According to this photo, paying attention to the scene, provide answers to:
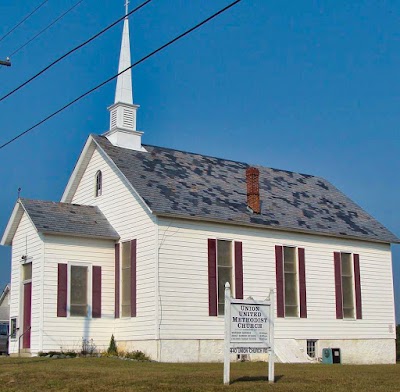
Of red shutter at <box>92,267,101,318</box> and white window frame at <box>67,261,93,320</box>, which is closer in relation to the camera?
white window frame at <box>67,261,93,320</box>

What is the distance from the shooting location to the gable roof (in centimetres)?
2866

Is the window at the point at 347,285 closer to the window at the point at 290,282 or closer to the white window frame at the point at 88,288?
the window at the point at 290,282

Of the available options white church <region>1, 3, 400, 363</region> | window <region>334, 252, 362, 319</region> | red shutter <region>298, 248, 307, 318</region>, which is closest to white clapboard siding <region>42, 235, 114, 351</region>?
white church <region>1, 3, 400, 363</region>

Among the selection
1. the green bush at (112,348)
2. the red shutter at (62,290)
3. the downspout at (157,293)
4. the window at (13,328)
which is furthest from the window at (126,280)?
the window at (13,328)

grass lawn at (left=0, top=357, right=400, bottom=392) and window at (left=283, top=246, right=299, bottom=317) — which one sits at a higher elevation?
window at (left=283, top=246, right=299, bottom=317)

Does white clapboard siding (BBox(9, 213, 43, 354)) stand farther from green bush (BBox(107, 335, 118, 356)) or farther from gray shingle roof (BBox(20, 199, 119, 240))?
green bush (BBox(107, 335, 118, 356))

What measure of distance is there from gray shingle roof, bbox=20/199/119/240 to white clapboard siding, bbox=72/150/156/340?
479 millimetres

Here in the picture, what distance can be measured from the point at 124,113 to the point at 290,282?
10.8m

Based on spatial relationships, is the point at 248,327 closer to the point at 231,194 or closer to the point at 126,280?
the point at 126,280

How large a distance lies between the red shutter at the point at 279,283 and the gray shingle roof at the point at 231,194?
3.56ft

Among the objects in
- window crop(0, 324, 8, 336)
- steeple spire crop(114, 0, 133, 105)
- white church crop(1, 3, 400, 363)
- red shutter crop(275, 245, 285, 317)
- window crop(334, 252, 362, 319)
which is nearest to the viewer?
white church crop(1, 3, 400, 363)

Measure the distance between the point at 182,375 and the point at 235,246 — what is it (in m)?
11.4

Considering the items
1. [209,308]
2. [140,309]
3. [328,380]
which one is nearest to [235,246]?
[209,308]

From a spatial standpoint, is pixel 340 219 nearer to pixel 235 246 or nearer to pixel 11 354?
pixel 235 246
